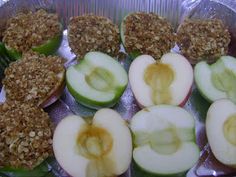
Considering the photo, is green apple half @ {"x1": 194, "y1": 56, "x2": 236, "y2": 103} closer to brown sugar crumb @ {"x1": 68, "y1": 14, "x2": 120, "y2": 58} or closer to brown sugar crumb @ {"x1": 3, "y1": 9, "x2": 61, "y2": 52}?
brown sugar crumb @ {"x1": 68, "y1": 14, "x2": 120, "y2": 58}

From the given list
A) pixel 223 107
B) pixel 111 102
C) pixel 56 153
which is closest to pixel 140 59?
pixel 111 102

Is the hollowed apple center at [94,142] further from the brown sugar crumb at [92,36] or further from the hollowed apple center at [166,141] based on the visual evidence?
the brown sugar crumb at [92,36]

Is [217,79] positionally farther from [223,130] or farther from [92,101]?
[92,101]

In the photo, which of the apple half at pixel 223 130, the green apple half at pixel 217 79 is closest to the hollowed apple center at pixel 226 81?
the green apple half at pixel 217 79

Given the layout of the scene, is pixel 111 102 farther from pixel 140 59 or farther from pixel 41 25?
pixel 41 25

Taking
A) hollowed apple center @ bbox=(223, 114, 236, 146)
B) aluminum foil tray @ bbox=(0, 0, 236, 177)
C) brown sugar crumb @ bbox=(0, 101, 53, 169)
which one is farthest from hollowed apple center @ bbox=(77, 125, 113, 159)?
hollowed apple center @ bbox=(223, 114, 236, 146)

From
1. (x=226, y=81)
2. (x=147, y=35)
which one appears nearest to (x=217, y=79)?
(x=226, y=81)
